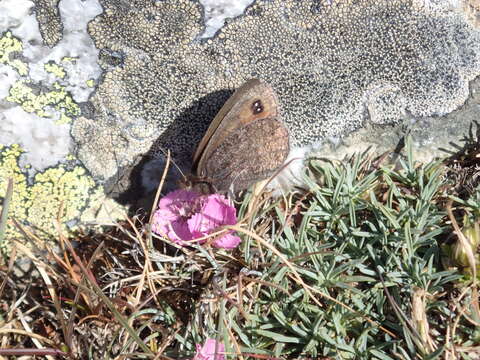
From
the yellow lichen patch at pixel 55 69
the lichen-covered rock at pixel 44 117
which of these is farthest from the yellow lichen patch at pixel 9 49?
the yellow lichen patch at pixel 55 69

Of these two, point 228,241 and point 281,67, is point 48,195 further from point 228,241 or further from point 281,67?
point 281,67

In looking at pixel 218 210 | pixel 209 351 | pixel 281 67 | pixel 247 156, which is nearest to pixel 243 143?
pixel 247 156

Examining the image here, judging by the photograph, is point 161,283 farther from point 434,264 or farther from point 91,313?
point 434,264

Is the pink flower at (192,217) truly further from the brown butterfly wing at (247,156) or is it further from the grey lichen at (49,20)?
the grey lichen at (49,20)

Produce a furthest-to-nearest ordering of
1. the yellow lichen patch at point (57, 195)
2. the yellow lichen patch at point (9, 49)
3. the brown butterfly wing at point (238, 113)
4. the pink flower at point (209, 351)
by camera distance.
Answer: the yellow lichen patch at point (57, 195) < the yellow lichen patch at point (9, 49) < the brown butterfly wing at point (238, 113) < the pink flower at point (209, 351)

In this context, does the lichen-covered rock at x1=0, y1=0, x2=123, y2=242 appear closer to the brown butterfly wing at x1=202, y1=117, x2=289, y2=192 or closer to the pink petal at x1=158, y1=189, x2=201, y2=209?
the pink petal at x1=158, y1=189, x2=201, y2=209

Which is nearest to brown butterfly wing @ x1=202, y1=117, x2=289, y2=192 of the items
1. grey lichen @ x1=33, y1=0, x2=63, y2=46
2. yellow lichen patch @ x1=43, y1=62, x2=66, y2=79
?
yellow lichen patch @ x1=43, y1=62, x2=66, y2=79
